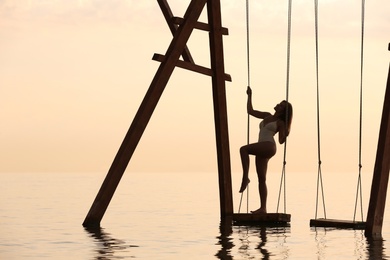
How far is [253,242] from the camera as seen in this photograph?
16219 millimetres

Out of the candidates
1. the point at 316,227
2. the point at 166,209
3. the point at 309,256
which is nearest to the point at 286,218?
the point at 316,227

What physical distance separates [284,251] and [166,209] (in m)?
11.3

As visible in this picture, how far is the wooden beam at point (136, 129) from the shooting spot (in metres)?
18.2

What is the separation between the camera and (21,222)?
69.0ft

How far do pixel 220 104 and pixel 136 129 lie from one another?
198 centimetres

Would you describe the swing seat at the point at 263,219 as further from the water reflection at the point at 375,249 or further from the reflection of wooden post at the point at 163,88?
the water reflection at the point at 375,249

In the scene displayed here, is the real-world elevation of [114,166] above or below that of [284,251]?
above

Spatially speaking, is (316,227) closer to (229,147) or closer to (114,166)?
(229,147)

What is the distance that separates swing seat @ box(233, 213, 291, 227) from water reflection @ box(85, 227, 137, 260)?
1929mm

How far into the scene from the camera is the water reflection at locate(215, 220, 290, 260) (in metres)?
14.5

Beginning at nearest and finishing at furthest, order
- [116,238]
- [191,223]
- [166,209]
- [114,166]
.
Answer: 1. [116,238]
2. [114,166]
3. [191,223]
4. [166,209]

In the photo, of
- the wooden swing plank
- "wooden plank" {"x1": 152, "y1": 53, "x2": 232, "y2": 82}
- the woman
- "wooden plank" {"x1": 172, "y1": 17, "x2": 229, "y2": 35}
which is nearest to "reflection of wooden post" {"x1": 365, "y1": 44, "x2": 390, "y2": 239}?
the wooden swing plank

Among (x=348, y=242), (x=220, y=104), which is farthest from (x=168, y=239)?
(x=220, y=104)

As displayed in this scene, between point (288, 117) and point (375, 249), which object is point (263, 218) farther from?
point (375, 249)
